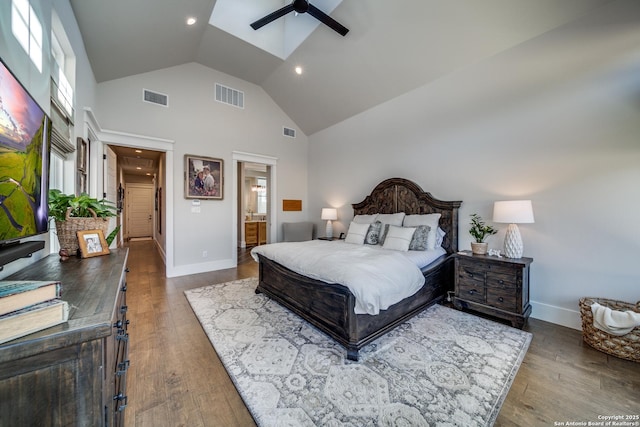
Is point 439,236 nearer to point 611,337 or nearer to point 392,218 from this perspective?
point 392,218

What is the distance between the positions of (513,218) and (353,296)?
2.00 m

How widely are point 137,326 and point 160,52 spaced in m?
3.86

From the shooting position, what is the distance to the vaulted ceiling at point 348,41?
264cm

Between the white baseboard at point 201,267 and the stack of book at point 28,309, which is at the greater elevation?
the stack of book at point 28,309


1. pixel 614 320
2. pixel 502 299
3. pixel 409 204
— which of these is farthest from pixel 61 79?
pixel 614 320

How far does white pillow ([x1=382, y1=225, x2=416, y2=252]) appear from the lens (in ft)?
10.8

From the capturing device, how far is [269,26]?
4074 millimetres

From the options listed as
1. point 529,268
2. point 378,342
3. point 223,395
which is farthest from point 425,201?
point 223,395

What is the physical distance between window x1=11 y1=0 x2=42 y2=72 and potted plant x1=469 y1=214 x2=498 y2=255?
4097 millimetres

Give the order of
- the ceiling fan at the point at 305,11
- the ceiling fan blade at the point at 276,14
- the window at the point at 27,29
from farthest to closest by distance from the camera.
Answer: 1. the ceiling fan blade at the point at 276,14
2. the ceiling fan at the point at 305,11
3. the window at the point at 27,29

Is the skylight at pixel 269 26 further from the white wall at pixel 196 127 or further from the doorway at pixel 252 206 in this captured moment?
the doorway at pixel 252 206

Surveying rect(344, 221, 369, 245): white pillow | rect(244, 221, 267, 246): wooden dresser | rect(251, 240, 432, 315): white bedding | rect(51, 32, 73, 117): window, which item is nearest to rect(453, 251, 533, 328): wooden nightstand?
rect(251, 240, 432, 315): white bedding

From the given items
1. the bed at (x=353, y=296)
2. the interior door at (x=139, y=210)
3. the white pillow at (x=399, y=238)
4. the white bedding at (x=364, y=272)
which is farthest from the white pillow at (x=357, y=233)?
the interior door at (x=139, y=210)

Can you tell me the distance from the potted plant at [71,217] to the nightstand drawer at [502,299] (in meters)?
3.68
